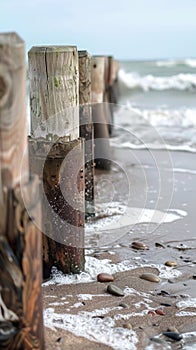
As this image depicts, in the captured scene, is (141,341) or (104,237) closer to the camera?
(141,341)

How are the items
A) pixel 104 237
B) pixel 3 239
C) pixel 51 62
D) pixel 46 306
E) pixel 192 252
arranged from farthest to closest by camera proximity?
pixel 104 237, pixel 192 252, pixel 51 62, pixel 46 306, pixel 3 239

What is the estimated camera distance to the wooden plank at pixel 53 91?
3.58 m

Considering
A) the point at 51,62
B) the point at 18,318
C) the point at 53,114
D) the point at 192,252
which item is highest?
the point at 51,62

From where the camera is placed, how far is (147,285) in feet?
12.4

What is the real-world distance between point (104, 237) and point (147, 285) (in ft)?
3.59

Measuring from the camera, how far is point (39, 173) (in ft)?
11.9

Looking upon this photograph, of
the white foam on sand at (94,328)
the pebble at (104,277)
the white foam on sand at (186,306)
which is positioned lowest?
the white foam on sand at (186,306)

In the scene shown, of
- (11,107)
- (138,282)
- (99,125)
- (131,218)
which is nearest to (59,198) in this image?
(138,282)

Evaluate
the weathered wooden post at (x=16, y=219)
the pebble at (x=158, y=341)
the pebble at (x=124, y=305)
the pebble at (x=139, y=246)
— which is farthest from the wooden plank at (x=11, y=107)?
the pebble at (x=139, y=246)

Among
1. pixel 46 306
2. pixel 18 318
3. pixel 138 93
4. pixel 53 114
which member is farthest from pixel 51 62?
pixel 138 93

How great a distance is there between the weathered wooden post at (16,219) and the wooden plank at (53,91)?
4.29 feet

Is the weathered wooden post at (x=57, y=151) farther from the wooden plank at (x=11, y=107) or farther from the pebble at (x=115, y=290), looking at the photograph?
the wooden plank at (x=11, y=107)

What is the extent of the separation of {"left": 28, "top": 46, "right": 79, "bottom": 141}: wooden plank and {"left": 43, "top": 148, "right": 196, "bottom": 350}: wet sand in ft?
3.74

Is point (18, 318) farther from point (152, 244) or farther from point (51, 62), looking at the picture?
point (152, 244)
